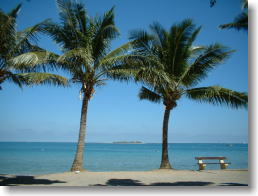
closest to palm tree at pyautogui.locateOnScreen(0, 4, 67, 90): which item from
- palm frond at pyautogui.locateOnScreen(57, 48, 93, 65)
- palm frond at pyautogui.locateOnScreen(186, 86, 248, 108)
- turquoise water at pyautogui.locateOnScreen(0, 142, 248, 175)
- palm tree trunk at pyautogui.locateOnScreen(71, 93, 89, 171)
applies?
palm frond at pyautogui.locateOnScreen(57, 48, 93, 65)

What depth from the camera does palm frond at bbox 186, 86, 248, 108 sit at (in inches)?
345

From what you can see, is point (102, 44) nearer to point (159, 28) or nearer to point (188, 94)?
point (159, 28)

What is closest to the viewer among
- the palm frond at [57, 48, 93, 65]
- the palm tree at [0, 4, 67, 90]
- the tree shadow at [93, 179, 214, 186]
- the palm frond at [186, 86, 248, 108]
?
the tree shadow at [93, 179, 214, 186]

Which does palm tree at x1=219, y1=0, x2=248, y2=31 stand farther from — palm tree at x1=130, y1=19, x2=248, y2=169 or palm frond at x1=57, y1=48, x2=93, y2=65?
palm frond at x1=57, y1=48, x2=93, y2=65

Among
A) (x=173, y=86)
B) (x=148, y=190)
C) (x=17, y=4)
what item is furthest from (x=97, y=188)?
(x=173, y=86)

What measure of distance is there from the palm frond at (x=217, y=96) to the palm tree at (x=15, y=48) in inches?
179

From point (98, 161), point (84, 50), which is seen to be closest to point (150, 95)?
point (84, 50)

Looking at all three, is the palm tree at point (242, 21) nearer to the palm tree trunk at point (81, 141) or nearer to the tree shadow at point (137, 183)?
the tree shadow at point (137, 183)

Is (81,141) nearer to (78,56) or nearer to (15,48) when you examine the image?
(78,56)

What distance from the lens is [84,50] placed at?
8.30m

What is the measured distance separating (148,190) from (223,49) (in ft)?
17.2

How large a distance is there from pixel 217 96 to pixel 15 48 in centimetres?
645

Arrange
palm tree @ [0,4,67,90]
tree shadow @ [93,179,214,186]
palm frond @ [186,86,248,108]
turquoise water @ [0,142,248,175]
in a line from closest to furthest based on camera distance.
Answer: tree shadow @ [93,179,214,186]
palm tree @ [0,4,67,90]
palm frond @ [186,86,248,108]
turquoise water @ [0,142,248,175]

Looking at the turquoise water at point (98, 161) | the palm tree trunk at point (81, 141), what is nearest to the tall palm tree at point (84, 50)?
the palm tree trunk at point (81, 141)
